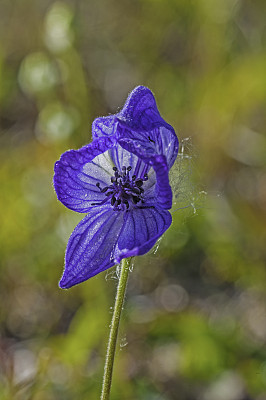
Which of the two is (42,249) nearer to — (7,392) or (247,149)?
(7,392)

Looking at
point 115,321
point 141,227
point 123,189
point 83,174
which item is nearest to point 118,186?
point 123,189

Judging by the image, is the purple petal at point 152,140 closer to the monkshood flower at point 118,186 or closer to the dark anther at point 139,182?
the monkshood flower at point 118,186

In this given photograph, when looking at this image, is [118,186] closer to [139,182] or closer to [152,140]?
[139,182]

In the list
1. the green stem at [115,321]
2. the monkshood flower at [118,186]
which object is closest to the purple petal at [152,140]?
the monkshood flower at [118,186]

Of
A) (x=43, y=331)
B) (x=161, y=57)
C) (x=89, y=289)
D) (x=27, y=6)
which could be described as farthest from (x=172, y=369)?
(x=27, y=6)

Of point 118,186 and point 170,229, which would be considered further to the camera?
point 170,229

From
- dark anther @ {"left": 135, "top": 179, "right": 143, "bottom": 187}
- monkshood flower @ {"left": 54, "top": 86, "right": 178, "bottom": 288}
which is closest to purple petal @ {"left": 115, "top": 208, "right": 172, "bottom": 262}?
monkshood flower @ {"left": 54, "top": 86, "right": 178, "bottom": 288}
